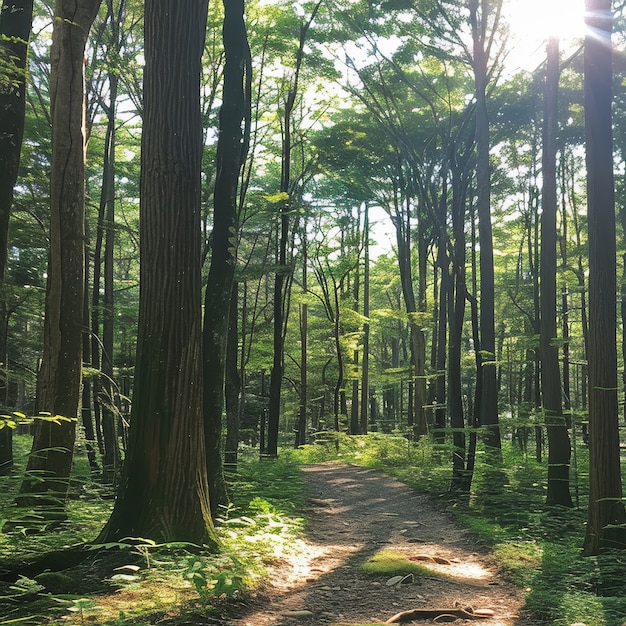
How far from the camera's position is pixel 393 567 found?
195 inches

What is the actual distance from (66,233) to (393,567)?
16.0 ft

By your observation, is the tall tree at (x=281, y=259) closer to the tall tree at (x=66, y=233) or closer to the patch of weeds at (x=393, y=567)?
the tall tree at (x=66, y=233)

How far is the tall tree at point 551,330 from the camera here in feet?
26.5

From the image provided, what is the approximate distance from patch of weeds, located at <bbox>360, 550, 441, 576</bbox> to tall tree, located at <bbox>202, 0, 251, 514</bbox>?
1901 millimetres

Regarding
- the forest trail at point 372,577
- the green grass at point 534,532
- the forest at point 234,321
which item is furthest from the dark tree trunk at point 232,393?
the green grass at point 534,532

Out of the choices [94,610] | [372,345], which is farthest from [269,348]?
[372,345]

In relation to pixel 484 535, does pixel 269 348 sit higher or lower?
higher

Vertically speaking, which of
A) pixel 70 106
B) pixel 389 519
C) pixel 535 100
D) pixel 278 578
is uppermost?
pixel 535 100

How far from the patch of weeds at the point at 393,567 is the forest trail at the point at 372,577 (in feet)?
0.22

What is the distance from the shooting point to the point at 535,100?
13.9m

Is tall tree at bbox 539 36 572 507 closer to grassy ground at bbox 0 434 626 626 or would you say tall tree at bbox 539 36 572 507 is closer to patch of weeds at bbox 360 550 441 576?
grassy ground at bbox 0 434 626 626

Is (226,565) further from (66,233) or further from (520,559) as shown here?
(66,233)

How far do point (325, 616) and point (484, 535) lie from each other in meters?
3.60

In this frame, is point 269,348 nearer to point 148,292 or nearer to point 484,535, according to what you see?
point 484,535
